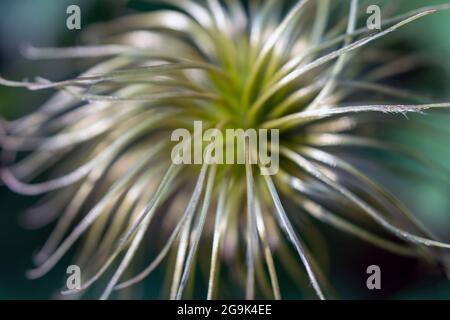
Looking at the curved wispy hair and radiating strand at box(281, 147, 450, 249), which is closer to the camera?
radiating strand at box(281, 147, 450, 249)

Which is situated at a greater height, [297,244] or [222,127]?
[222,127]

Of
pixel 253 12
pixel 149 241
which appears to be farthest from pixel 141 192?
pixel 253 12

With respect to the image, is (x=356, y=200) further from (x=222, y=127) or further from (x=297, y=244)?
(x=222, y=127)

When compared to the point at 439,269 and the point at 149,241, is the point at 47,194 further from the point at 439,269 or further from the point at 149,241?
the point at 439,269

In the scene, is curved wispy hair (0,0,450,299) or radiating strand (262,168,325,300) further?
curved wispy hair (0,0,450,299)

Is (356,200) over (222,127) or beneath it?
beneath

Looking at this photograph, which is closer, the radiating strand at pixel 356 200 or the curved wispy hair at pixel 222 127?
the radiating strand at pixel 356 200

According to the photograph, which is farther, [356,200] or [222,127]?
[222,127]

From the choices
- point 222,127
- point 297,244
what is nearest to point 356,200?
point 297,244

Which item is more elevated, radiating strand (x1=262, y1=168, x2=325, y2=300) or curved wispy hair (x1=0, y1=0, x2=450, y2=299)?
curved wispy hair (x1=0, y1=0, x2=450, y2=299)
